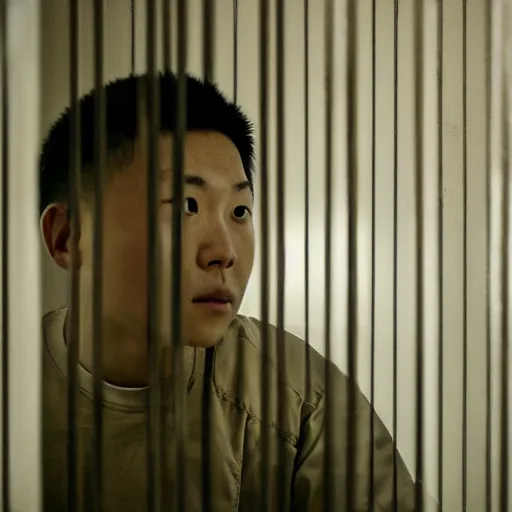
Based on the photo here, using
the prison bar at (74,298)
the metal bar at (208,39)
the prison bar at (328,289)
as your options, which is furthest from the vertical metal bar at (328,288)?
the prison bar at (74,298)

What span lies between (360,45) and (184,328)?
0.32 metres

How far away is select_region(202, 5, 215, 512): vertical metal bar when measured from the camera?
2.24ft

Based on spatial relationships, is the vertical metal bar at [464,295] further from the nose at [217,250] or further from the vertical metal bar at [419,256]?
the nose at [217,250]

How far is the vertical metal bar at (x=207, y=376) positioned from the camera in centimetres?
68

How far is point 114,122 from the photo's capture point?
2.20 feet

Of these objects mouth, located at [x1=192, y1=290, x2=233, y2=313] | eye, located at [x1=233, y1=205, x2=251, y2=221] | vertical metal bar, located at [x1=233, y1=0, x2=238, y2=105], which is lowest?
mouth, located at [x1=192, y1=290, x2=233, y2=313]

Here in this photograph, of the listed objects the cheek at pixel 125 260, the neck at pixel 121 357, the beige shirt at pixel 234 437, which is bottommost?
the beige shirt at pixel 234 437

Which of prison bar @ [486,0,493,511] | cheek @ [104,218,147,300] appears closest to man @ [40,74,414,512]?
cheek @ [104,218,147,300]

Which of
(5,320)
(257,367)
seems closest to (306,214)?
(257,367)

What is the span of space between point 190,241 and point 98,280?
0.29 ft

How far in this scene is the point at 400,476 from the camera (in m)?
0.73

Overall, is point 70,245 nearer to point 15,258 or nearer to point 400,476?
point 15,258

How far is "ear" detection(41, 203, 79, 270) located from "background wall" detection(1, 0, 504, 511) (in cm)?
1

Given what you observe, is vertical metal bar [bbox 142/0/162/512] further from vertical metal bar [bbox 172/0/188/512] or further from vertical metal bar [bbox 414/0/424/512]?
vertical metal bar [bbox 414/0/424/512]
